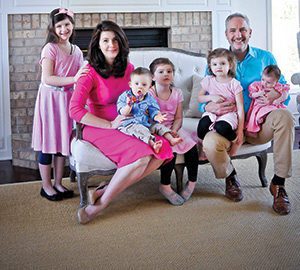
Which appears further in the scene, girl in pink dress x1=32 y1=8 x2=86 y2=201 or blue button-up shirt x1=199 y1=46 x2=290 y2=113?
blue button-up shirt x1=199 y1=46 x2=290 y2=113

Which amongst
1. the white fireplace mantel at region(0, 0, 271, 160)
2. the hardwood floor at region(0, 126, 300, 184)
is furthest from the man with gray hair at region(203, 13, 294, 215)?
the white fireplace mantel at region(0, 0, 271, 160)

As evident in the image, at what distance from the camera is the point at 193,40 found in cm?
505

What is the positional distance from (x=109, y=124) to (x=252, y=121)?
0.85 metres

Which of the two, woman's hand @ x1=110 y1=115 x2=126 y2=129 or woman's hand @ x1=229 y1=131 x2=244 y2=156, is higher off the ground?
woman's hand @ x1=110 y1=115 x2=126 y2=129

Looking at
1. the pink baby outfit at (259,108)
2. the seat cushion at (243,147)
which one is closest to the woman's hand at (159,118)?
the seat cushion at (243,147)

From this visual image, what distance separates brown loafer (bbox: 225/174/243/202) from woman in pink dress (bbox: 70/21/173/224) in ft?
1.66

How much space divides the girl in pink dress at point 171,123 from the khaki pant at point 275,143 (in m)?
0.11

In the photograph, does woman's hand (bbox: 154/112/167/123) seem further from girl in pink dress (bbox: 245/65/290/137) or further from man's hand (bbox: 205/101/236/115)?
girl in pink dress (bbox: 245/65/290/137)

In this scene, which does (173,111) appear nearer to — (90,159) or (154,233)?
(90,159)

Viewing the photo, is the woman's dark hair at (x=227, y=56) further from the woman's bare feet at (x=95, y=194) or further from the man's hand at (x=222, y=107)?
the woman's bare feet at (x=95, y=194)

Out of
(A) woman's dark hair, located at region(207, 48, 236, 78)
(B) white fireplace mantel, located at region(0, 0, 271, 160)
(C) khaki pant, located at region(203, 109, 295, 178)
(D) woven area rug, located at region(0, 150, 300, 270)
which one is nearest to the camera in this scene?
(D) woven area rug, located at region(0, 150, 300, 270)

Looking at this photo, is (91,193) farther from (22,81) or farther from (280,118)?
(22,81)

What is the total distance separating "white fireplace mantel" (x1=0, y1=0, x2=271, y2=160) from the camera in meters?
4.46

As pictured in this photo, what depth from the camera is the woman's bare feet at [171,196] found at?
9.48ft
